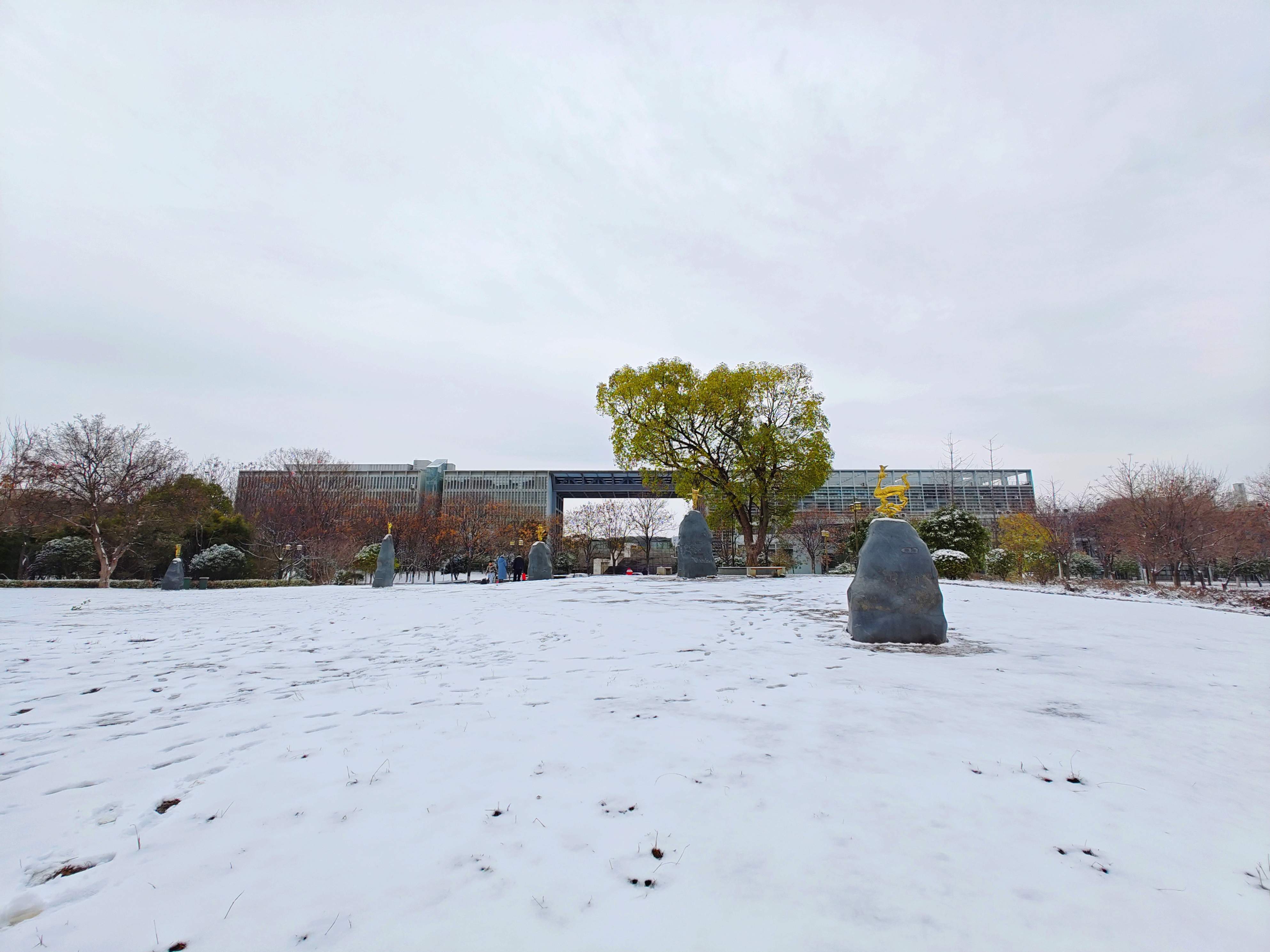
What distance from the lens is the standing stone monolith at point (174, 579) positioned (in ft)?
66.7

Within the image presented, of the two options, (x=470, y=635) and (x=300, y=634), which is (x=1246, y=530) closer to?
(x=470, y=635)

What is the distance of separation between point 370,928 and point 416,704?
2585mm

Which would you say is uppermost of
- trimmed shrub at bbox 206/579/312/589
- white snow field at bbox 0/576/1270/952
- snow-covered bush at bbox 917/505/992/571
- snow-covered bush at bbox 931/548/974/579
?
snow-covered bush at bbox 917/505/992/571

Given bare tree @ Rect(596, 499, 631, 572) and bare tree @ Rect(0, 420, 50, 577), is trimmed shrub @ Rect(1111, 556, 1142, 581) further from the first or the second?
bare tree @ Rect(0, 420, 50, 577)

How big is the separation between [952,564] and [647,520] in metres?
30.7

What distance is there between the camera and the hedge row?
20844mm

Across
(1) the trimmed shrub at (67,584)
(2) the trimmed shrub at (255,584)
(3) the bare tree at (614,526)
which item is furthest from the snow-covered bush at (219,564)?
(3) the bare tree at (614,526)

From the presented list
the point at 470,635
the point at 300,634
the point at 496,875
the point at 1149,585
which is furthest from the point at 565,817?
the point at 1149,585

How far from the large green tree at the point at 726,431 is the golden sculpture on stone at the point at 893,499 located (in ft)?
52.4

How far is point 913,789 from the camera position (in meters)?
2.87

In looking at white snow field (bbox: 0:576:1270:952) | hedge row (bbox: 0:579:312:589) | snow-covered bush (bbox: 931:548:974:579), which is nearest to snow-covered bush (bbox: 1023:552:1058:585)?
snow-covered bush (bbox: 931:548:974:579)

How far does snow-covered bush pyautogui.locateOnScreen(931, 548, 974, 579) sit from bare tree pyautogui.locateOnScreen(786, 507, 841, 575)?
21970mm

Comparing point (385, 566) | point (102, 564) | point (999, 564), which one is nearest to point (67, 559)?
point (102, 564)

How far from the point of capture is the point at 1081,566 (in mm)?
28188
